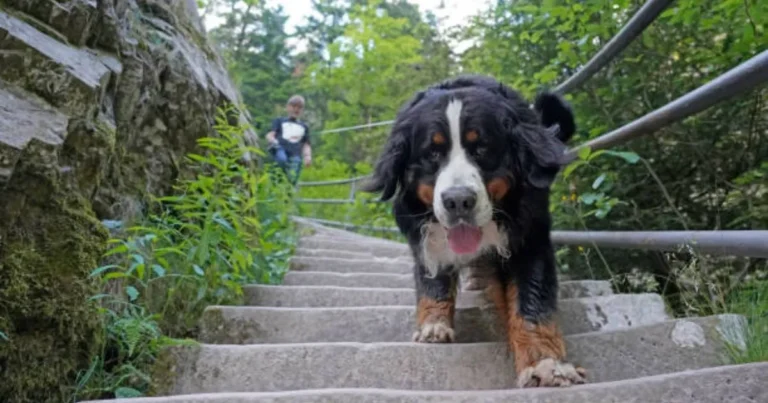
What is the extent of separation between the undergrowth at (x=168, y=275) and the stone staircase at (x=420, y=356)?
0.37 feet

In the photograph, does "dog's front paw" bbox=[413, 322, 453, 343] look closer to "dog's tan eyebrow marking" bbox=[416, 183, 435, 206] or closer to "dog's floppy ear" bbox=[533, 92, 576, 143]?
"dog's tan eyebrow marking" bbox=[416, 183, 435, 206]

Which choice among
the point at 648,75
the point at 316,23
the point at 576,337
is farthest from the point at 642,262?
the point at 316,23

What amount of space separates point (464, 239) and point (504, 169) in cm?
28

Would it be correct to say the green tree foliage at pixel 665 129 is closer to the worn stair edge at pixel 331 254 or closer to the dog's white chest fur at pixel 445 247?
the dog's white chest fur at pixel 445 247

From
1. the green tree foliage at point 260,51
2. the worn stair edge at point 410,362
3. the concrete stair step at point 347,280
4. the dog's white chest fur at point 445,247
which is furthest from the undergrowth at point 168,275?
the green tree foliage at point 260,51

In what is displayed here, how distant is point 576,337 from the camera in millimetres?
2188

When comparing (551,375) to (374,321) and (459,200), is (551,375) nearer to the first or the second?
(459,200)

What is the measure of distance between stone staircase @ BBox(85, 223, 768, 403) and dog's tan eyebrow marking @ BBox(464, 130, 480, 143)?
2.28ft

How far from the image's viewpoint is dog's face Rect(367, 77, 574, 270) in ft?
7.06

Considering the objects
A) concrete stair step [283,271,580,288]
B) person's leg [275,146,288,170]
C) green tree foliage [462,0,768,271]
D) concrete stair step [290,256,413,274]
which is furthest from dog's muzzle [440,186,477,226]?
person's leg [275,146,288,170]

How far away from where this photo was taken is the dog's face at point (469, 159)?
215 cm

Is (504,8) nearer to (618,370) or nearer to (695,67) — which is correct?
(695,67)

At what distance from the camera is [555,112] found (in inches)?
114

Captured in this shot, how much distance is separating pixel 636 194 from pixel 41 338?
2.95 m
